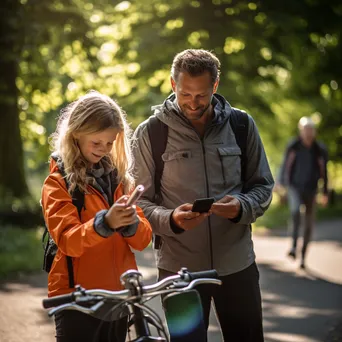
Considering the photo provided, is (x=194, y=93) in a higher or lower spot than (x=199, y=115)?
higher

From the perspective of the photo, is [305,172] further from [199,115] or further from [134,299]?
[134,299]

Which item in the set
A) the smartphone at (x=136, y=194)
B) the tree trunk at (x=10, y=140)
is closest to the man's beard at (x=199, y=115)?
the smartphone at (x=136, y=194)

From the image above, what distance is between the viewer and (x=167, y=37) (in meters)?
11.2

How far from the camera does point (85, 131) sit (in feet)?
12.0

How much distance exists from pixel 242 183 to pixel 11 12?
362 inches

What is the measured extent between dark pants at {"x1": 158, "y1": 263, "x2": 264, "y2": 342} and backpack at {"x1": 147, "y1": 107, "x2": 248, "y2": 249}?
424 millimetres

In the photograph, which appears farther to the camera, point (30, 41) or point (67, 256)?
point (30, 41)

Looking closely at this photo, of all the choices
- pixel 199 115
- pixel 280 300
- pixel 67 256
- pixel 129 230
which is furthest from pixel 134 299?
pixel 280 300

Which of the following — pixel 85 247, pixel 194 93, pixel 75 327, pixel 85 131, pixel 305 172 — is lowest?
pixel 305 172

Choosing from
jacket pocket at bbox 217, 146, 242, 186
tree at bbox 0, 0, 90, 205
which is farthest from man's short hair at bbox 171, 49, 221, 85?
tree at bbox 0, 0, 90, 205

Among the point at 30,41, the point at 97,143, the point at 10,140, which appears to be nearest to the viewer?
the point at 97,143

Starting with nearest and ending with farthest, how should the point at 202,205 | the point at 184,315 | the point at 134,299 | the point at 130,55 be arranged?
the point at 134,299
the point at 184,315
the point at 202,205
the point at 130,55

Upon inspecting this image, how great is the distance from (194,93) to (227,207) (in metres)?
0.60

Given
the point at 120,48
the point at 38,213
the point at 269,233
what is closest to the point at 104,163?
the point at 120,48
